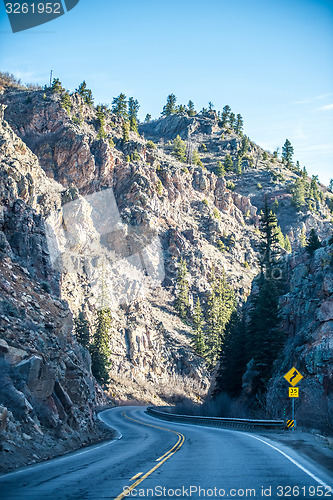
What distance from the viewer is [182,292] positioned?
83.7 meters

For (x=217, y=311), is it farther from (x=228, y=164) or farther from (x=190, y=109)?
(x=190, y=109)

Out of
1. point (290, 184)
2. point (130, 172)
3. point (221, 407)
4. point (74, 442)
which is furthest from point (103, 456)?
point (290, 184)

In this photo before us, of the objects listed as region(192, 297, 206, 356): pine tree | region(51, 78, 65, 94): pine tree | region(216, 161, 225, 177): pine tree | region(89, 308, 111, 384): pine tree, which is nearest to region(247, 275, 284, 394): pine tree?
region(89, 308, 111, 384): pine tree

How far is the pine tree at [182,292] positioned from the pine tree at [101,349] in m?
18.3

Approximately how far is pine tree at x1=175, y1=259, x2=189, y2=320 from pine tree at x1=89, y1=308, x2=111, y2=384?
18316mm

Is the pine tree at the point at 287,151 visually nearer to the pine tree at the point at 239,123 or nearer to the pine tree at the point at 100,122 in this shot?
the pine tree at the point at 239,123

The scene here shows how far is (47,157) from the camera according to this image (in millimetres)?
90188

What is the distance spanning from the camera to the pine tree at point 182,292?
82312 mm

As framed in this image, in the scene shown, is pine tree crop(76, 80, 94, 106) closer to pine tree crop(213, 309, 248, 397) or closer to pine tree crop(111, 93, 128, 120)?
pine tree crop(111, 93, 128, 120)

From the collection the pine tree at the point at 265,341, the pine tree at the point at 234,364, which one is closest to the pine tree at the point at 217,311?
the pine tree at the point at 234,364

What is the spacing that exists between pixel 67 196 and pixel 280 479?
77.9 metres

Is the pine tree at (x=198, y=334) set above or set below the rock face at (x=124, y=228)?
below

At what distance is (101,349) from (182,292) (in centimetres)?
2704

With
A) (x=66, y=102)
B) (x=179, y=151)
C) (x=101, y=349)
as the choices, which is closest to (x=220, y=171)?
(x=179, y=151)
